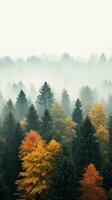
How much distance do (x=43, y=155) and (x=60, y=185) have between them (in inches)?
218

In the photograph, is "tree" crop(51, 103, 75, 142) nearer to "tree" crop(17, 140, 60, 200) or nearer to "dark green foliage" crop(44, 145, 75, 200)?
"tree" crop(17, 140, 60, 200)

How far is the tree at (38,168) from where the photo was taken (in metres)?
84.1

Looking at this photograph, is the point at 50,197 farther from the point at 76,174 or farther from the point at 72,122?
the point at 72,122

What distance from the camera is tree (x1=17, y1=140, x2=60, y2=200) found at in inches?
3310

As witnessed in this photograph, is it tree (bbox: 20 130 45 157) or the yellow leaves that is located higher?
tree (bbox: 20 130 45 157)

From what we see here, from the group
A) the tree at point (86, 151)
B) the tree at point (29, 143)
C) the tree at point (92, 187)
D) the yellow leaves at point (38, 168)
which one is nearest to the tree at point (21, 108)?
the tree at point (29, 143)

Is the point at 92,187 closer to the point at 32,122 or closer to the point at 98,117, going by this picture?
the point at 98,117

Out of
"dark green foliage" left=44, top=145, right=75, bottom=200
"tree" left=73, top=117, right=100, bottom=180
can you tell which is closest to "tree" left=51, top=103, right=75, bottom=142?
"tree" left=73, top=117, right=100, bottom=180

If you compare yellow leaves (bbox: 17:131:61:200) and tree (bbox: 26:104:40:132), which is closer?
yellow leaves (bbox: 17:131:61:200)

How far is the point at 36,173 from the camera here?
84500 mm

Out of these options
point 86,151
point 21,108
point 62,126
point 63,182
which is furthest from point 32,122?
point 63,182

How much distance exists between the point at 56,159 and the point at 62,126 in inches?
770

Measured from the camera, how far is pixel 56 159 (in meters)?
84.6

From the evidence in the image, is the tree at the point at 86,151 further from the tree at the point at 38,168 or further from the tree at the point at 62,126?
the tree at the point at 62,126
